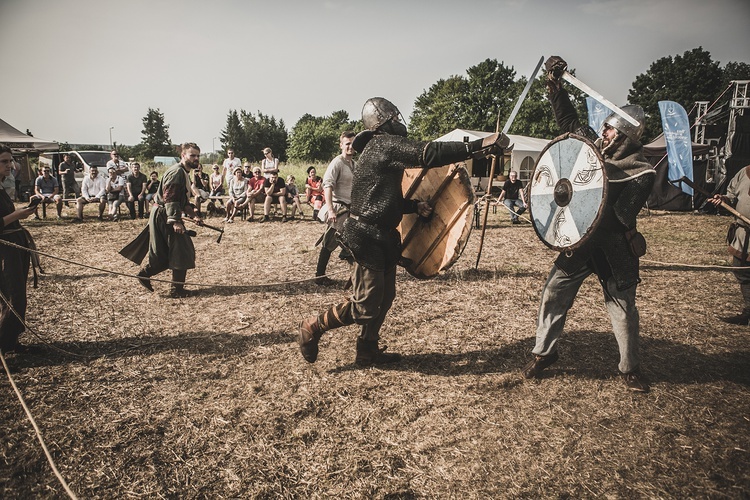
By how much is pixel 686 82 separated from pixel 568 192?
2341 inches

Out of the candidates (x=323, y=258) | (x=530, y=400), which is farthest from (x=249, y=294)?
(x=530, y=400)

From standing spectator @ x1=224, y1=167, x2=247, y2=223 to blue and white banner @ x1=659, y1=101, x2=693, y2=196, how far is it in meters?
13.6

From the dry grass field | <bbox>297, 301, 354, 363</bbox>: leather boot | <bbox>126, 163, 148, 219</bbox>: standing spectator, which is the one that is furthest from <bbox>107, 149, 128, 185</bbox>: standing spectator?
<bbox>297, 301, 354, 363</bbox>: leather boot

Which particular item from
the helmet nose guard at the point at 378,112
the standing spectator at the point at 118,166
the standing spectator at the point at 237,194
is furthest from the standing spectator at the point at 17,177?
the helmet nose guard at the point at 378,112

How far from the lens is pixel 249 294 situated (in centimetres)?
563

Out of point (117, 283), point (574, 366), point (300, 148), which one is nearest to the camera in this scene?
point (574, 366)

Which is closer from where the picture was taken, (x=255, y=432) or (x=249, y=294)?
(x=255, y=432)

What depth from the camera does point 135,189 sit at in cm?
1278

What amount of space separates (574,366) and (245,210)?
37.3 ft

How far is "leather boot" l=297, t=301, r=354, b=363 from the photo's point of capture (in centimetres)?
328

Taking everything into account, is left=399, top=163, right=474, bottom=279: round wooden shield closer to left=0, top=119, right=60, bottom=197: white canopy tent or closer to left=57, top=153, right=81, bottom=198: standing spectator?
left=57, top=153, right=81, bottom=198: standing spectator

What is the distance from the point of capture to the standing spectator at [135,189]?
12.6 m

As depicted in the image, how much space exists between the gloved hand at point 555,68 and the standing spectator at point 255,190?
34.9 ft

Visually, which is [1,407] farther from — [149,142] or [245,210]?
[149,142]
